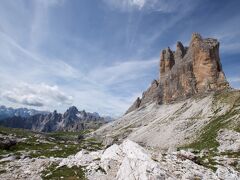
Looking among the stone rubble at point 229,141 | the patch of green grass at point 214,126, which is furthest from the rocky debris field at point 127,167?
the patch of green grass at point 214,126

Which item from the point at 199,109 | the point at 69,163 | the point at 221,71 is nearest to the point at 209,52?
the point at 221,71

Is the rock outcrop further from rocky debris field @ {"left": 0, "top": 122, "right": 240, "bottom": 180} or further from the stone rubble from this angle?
the stone rubble

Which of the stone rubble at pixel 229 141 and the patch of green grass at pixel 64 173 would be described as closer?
the patch of green grass at pixel 64 173

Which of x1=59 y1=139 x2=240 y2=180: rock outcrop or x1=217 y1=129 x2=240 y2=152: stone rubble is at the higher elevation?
x1=217 y1=129 x2=240 y2=152: stone rubble

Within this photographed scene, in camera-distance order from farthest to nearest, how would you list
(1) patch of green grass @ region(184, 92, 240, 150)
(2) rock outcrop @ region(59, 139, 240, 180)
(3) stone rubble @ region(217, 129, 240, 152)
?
(1) patch of green grass @ region(184, 92, 240, 150), (3) stone rubble @ region(217, 129, 240, 152), (2) rock outcrop @ region(59, 139, 240, 180)

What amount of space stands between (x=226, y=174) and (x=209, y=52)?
183 meters

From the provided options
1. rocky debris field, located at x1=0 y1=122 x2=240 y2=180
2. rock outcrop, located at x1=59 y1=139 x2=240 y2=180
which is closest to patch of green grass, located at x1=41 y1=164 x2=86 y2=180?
rocky debris field, located at x1=0 y1=122 x2=240 y2=180

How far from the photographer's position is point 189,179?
83.9ft

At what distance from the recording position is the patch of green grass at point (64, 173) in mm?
33625

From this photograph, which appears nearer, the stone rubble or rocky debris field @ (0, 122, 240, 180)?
rocky debris field @ (0, 122, 240, 180)

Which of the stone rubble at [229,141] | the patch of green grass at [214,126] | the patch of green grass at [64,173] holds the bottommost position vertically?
the patch of green grass at [64,173]

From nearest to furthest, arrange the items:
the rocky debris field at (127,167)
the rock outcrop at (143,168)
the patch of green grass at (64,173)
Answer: the rock outcrop at (143,168), the rocky debris field at (127,167), the patch of green grass at (64,173)

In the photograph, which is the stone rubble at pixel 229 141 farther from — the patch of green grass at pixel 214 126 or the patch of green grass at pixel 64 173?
the patch of green grass at pixel 64 173

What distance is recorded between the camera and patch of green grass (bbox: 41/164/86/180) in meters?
33.6
